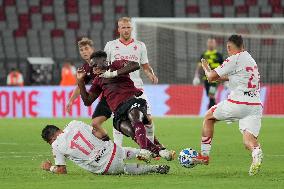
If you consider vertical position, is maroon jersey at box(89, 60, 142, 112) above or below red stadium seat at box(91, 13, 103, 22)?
above

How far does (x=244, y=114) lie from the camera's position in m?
11.3

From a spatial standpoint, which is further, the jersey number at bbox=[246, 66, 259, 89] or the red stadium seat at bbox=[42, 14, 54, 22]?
the red stadium seat at bbox=[42, 14, 54, 22]

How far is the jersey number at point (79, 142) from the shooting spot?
35.1 feet

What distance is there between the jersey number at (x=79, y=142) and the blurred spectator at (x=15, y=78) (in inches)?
733

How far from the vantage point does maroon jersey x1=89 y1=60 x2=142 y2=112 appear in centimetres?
1146

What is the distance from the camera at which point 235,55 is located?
37.0 ft

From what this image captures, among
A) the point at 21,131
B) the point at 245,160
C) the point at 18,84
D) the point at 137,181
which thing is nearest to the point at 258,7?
the point at 18,84

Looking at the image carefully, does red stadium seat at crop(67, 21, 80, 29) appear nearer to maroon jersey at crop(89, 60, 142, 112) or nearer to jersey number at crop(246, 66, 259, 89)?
maroon jersey at crop(89, 60, 142, 112)

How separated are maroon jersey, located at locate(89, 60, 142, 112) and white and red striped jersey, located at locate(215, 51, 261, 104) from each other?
43.3 inches

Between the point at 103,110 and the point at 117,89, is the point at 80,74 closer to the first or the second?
the point at 117,89

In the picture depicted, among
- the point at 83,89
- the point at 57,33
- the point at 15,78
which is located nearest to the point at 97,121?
the point at 83,89

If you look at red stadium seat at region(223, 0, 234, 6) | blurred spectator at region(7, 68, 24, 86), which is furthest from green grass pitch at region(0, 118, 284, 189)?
red stadium seat at region(223, 0, 234, 6)

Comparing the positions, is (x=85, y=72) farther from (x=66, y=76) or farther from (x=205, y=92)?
(x=66, y=76)

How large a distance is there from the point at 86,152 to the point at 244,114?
1985 millimetres
